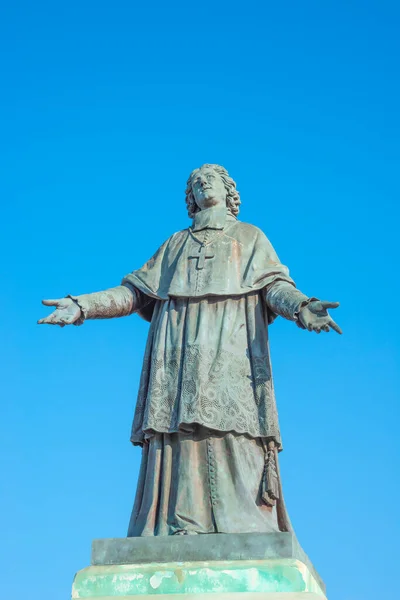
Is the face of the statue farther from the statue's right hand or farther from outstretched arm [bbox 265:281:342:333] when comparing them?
the statue's right hand

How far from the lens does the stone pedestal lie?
9.33 meters

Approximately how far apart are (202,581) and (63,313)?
3256 mm

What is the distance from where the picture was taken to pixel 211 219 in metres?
12.0

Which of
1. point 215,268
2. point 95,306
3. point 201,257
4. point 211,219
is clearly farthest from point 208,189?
point 95,306

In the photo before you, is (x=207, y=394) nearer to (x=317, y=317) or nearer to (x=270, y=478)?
(x=270, y=478)

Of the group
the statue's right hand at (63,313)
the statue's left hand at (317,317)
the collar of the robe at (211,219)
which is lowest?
the statue's left hand at (317,317)

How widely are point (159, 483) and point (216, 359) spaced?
4.50ft

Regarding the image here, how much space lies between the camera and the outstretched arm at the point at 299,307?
1037cm

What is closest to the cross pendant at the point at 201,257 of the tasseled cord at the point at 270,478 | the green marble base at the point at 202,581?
the tasseled cord at the point at 270,478

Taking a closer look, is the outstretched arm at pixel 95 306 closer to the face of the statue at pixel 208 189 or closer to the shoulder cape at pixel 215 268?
the shoulder cape at pixel 215 268

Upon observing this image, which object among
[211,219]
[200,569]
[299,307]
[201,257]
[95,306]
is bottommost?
[200,569]

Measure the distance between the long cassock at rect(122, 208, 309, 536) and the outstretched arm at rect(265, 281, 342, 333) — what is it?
19mm

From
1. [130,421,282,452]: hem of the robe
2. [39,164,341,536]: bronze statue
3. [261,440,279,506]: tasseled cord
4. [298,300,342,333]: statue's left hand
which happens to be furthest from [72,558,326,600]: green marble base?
[298,300,342,333]: statue's left hand

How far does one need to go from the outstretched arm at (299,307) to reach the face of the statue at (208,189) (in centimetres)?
137
